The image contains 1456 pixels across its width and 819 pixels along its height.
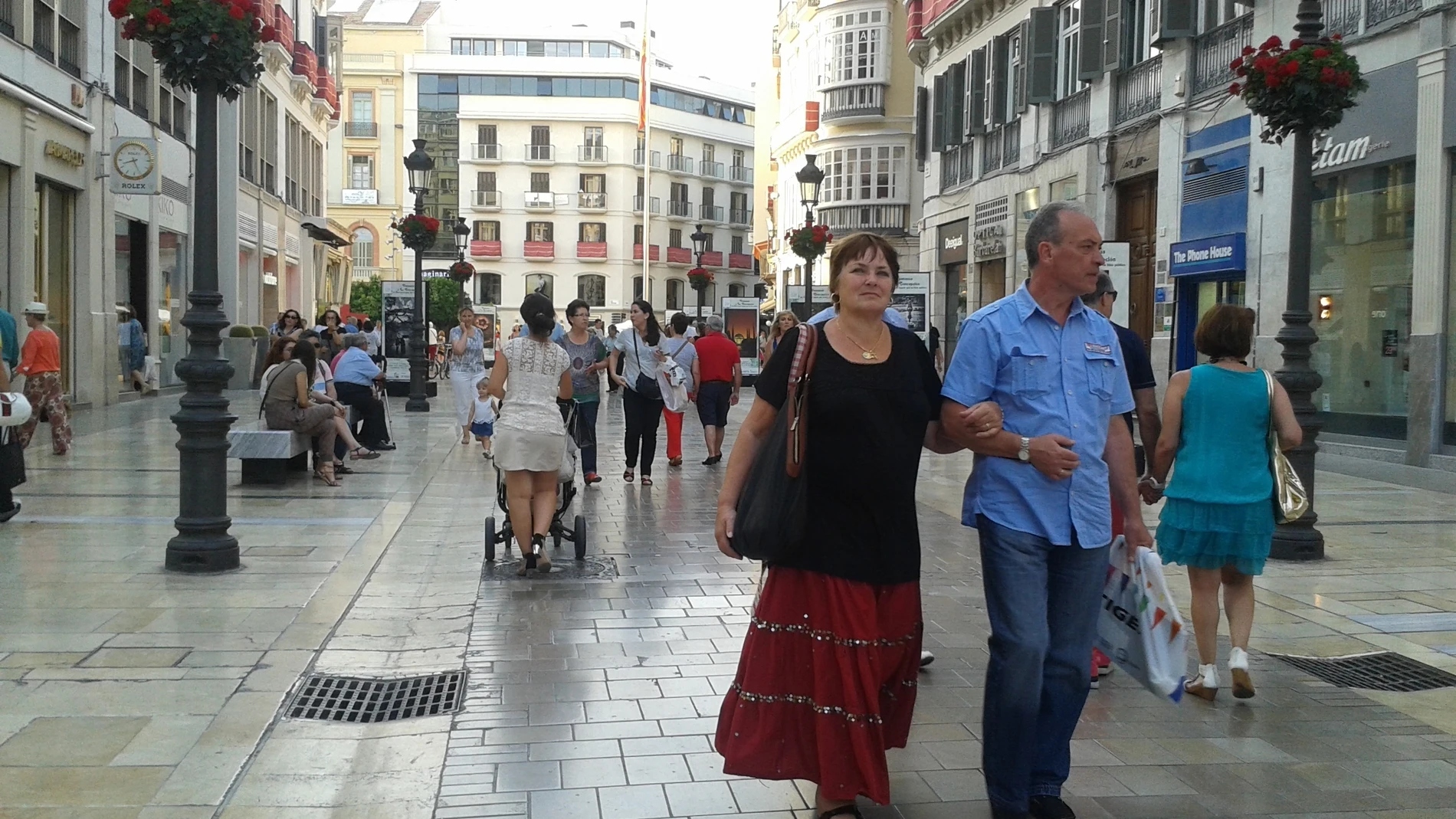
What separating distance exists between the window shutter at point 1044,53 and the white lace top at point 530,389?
19.8 metres

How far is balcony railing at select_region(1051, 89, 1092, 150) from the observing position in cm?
2544

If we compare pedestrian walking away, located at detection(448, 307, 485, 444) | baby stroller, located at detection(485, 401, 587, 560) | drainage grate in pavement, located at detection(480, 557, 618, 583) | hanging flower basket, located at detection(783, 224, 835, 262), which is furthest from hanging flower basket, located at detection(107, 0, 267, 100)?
hanging flower basket, located at detection(783, 224, 835, 262)

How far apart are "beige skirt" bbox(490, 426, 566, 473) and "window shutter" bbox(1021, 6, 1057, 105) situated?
2007 cm

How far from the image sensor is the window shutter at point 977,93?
1225 inches

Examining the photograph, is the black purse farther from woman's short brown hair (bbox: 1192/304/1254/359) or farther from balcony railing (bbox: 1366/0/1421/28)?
balcony railing (bbox: 1366/0/1421/28)

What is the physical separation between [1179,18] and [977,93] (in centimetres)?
1057

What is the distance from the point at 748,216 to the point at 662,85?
36.5 ft

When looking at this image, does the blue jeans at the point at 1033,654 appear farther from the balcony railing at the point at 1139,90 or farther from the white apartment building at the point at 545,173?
the white apartment building at the point at 545,173

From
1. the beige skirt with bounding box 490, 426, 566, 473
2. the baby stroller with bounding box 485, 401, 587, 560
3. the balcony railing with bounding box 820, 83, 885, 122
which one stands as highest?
the balcony railing with bounding box 820, 83, 885, 122

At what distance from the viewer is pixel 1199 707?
5.85 metres

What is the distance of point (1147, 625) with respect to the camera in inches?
180

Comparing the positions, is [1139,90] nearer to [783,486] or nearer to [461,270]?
[461,270]

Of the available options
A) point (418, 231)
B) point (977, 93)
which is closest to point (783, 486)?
point (418, 231)

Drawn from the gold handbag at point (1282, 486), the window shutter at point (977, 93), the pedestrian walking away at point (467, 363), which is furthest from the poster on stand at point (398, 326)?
the gold handbag at point (1282, 486)
